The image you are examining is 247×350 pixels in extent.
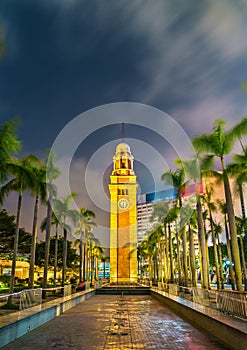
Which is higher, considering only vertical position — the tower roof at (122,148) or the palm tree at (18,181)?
the tower roof at (122,148)

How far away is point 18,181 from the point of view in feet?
64.4

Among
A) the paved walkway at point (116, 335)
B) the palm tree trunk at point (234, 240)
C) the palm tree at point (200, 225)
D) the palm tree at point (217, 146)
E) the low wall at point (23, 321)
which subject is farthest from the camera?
the palm tree at point (200, 225)

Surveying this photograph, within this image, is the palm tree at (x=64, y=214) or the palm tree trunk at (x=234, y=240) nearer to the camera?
the palm tree trunk at (x=234, y=240)

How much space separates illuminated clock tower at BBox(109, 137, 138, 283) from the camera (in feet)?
210

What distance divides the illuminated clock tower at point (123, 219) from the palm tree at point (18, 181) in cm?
4455

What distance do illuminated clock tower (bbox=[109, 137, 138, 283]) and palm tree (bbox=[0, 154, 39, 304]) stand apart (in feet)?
146

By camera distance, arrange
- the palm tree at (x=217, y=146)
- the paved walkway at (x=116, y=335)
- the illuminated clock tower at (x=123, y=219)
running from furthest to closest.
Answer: the illuminated clock tower at (x=123, y=219)
the palm tree at (x=217, y=146)
the paved walkway at (x=116, y=335)

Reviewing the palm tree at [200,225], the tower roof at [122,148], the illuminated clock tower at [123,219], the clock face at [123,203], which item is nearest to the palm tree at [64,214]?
the palm tree at [200,225]

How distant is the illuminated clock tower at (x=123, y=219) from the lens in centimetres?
6406

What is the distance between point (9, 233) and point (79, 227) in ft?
30.7

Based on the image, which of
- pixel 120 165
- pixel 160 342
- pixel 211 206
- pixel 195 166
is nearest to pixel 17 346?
pixel 160 342

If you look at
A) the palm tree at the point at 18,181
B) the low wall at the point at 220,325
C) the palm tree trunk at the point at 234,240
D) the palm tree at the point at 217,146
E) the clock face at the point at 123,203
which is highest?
the clock face at the point at 123,203

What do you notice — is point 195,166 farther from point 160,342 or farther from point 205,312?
point 160,342

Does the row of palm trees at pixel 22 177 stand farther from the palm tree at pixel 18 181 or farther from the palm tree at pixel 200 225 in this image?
the palm tree at pixel 200 225
